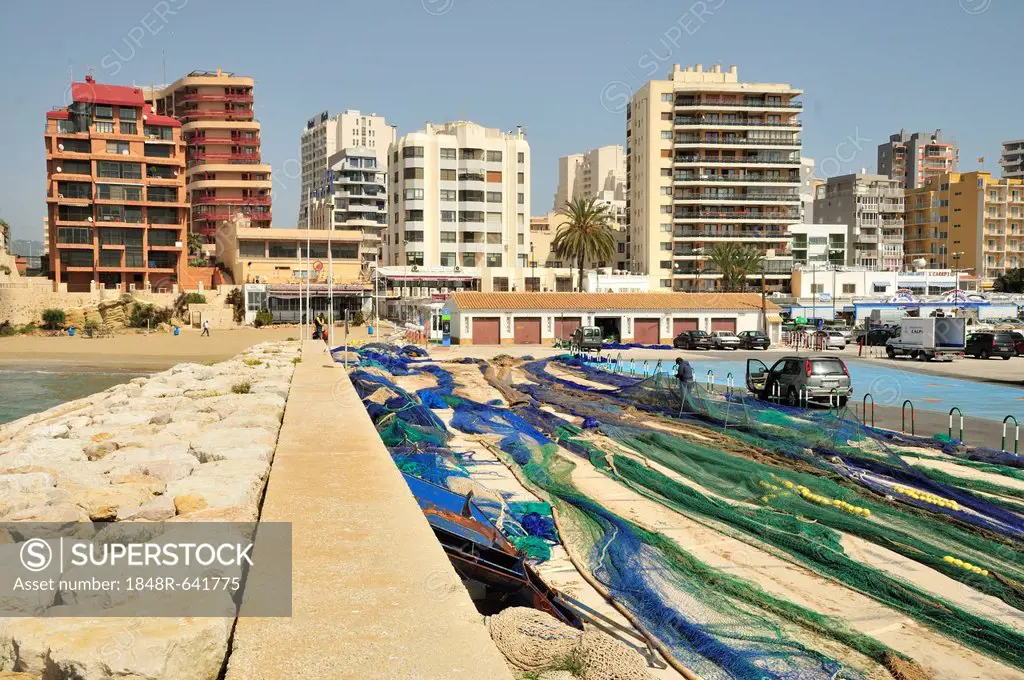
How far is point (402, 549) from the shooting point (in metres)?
7.56

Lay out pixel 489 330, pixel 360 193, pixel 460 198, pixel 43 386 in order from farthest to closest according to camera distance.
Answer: pixel 360 193, pixel 460 198, pixel 489 330, pixel 43 386

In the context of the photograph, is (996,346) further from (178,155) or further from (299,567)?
(178,155)

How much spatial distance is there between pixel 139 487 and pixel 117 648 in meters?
4.75

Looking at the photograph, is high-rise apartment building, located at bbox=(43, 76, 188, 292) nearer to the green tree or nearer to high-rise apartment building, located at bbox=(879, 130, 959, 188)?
the green tree

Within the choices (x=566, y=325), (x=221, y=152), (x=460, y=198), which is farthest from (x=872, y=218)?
(x=221, y=152)

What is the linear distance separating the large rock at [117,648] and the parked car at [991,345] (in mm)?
54060

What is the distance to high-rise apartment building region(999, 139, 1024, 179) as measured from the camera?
18612 cm

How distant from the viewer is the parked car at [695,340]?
58.1m

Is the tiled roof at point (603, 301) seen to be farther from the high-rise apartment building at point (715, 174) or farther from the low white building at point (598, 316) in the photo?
the high-rise apartment building at point (715, 174)

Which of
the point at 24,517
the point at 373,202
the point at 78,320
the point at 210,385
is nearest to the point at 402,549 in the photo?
the point at 24,517

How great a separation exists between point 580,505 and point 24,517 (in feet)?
26.7

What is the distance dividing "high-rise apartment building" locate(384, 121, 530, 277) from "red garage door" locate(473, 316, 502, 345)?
37.0 meters

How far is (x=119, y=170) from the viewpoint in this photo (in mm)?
77750

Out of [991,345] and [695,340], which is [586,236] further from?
[991,345]
